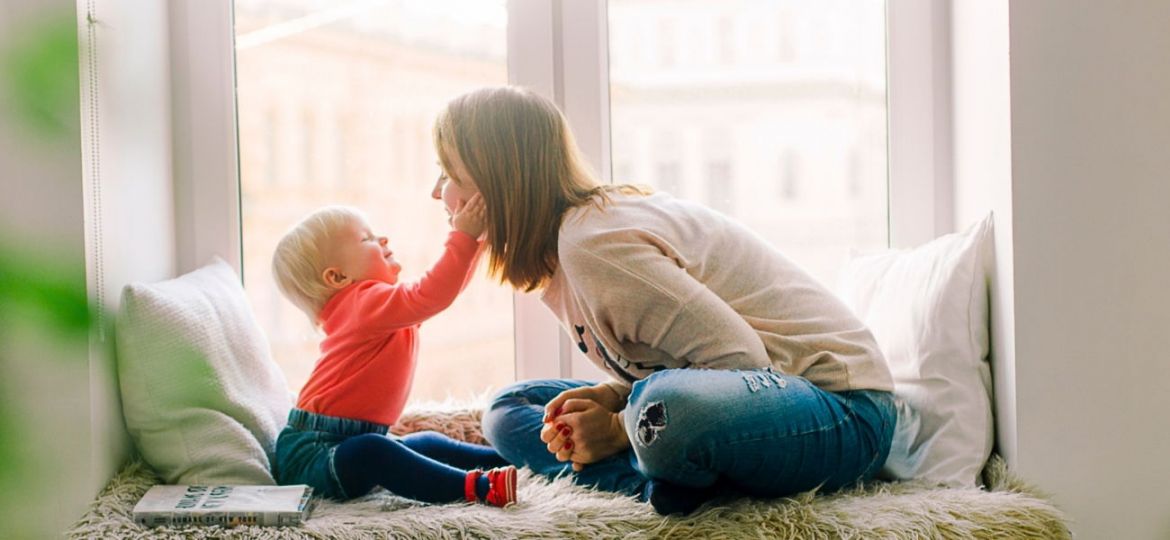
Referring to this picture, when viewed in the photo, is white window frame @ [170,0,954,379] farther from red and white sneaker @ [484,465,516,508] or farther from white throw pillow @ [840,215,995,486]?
red and white sneaker @ [484,465,516,508]

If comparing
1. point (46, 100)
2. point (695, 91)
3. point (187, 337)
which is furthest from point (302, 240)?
point (46, 100)

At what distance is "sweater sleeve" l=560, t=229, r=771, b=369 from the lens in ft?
4.36

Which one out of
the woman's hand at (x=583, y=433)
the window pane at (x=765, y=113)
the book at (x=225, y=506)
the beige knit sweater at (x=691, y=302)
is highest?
the window pane at (x=765, y=113)

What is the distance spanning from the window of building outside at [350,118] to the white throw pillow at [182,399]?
0.35 meters

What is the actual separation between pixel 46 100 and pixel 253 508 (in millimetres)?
1170

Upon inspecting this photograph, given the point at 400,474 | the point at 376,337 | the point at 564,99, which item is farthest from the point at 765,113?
the point at 400,474

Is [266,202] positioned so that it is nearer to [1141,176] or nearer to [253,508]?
[253,508]

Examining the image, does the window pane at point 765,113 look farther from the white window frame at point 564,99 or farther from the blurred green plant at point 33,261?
the blurred green plant at point 33,261

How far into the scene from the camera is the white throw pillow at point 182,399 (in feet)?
4.82

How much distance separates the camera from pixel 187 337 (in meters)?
1.50

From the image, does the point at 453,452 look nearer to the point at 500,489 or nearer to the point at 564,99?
the point at 500,489

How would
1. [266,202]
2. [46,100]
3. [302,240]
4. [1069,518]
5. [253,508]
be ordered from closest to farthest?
[46,100], [253,508], [1069,518], [302,240], [266,202]

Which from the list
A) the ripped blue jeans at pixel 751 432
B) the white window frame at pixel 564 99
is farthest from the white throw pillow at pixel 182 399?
the ripped blue jeans at pixel 751 432

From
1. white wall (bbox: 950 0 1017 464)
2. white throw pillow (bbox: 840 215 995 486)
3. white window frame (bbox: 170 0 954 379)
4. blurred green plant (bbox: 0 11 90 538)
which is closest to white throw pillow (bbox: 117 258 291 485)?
white window frame (bbox: 170 0 954 379)
